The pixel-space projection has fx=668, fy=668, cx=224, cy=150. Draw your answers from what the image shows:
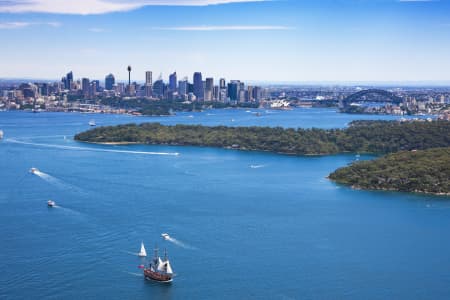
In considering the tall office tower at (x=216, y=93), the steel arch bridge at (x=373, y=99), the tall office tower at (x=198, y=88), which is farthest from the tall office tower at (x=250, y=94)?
the steel arch bridge at (x=373, y=99)

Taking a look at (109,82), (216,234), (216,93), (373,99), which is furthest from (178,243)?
(109,82)

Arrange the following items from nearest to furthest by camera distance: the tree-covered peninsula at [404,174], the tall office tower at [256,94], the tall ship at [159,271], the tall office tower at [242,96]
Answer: the tall ship at [159,271] < the tree-covered peninsula at [404,174] < the tall office tower at [242,96] < the tall office tower at [256,94]

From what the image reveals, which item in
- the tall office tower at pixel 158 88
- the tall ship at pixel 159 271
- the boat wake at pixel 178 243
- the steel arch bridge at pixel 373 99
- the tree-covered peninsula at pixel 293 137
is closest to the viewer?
the tall ship at pixel 159 271

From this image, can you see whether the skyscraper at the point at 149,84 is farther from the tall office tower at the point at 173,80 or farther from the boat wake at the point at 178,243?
the boat wake at the point at 178,243

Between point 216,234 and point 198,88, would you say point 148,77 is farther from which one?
point 216,234

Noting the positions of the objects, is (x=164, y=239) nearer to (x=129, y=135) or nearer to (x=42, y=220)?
(x=42, y=220)
